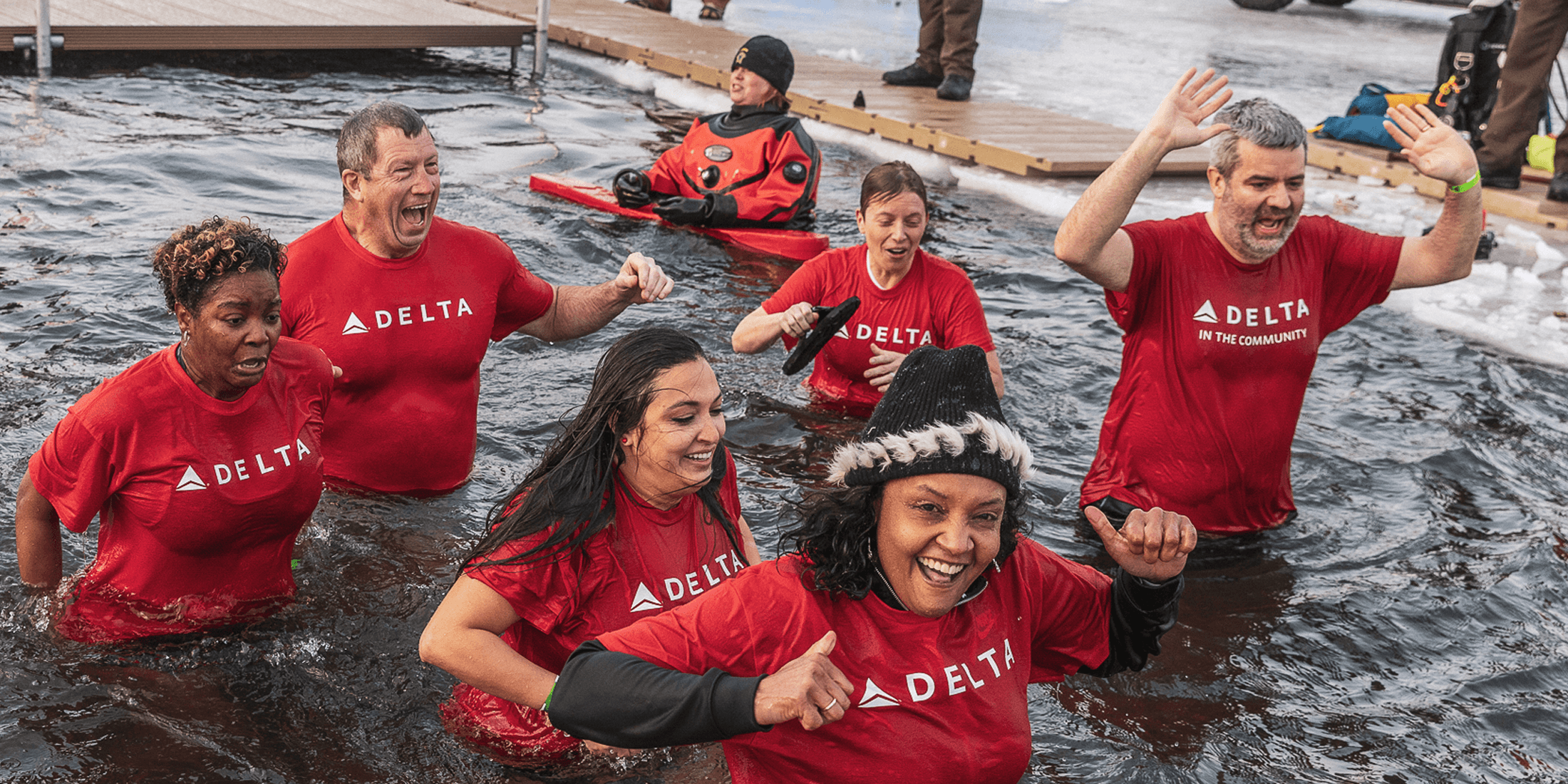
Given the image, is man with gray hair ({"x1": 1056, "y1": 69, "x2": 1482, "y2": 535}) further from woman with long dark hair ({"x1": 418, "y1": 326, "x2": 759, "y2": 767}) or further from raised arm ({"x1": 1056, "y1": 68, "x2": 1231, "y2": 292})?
woman with long dark hair ({"x1": 418, "y1": 326, "x2": 759, "y2": 767})

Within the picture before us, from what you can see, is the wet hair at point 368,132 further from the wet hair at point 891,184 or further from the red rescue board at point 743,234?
the red rescue board at point 743,234

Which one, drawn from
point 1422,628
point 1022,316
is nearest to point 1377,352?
point 1022,316

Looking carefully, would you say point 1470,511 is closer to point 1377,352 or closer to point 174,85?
point 1377,352

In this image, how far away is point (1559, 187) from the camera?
1057 cm

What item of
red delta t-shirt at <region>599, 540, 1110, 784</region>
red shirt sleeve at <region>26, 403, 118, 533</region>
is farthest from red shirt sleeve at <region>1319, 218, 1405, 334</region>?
red shirt sleeve at <region>26, 403, 118, 533</region>

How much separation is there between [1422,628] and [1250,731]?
1.24 meters

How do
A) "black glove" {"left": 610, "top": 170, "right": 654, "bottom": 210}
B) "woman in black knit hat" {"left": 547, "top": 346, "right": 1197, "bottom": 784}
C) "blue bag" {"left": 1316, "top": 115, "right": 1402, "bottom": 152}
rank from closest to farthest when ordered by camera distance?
"woman in black knit hat" {"left": 547, "top": 346, "right": 1197, "bottom": 784} < "black glove" {"left": 610, "top": 170, "right": 654, "bottom": 210} < "blue bag" {"left": 1316, "top": 115, "right": 1402, "bottom": 152}

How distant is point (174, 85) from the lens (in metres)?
12.7

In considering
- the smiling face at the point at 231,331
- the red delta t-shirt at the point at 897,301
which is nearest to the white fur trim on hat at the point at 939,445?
the smiling face at the point at 231,331

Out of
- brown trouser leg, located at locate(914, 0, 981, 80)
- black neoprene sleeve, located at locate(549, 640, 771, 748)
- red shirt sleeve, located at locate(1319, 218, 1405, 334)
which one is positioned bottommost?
black neoprene sleeve, located at locate(549, 640, 771, 748)

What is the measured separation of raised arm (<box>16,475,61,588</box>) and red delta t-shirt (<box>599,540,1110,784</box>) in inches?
86.8

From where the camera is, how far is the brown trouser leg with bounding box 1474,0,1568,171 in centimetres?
1005

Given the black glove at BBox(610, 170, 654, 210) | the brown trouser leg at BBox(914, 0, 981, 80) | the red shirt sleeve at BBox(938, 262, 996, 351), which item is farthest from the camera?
the brown trouser leg at BBox(914, 0, 981, 80)

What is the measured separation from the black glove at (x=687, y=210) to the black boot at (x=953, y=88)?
5.04 metres
